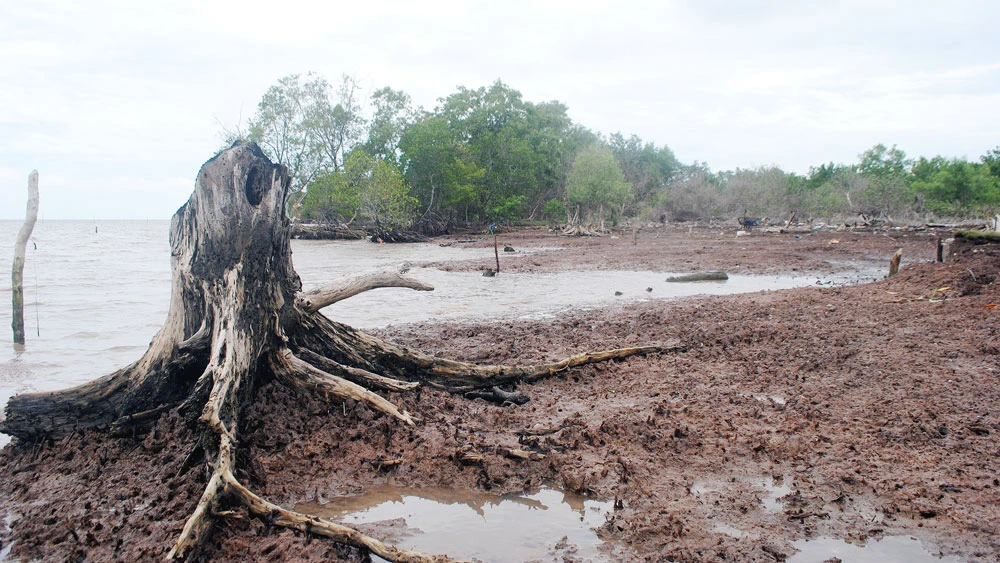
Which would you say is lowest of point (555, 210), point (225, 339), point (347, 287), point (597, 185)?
point (225, 339)

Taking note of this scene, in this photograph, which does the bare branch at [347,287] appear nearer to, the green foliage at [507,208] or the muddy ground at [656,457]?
the muddy ground at [656,457]

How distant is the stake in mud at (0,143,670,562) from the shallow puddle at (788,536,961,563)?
2.46 metres

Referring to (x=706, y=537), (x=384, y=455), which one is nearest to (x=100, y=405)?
(x=384, y=455)

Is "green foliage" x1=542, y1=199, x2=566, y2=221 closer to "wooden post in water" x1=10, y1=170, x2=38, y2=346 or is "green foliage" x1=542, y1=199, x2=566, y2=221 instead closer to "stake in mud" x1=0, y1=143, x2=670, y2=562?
"wooden post in water" x1=10, y1=170, x2=38, y2=346

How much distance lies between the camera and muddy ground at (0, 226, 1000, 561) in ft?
9.72

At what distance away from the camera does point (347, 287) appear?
513 cm

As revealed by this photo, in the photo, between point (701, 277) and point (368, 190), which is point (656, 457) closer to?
point (701, 277)

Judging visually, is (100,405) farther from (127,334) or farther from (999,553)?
(127,334)

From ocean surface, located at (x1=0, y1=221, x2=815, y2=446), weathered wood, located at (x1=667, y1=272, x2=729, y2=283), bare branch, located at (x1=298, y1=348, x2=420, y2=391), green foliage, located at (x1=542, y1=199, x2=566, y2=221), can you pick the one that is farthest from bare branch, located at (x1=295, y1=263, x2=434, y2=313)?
green foliage, located at (x1=542, y1=199, x2=566, y2=221)

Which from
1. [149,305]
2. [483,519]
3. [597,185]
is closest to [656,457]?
[483,519]

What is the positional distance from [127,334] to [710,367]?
8.35m

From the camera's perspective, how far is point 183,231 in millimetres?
4445

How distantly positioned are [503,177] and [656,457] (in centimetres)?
4889

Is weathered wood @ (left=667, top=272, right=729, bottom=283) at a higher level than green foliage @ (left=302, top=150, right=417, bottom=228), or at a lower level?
lower
